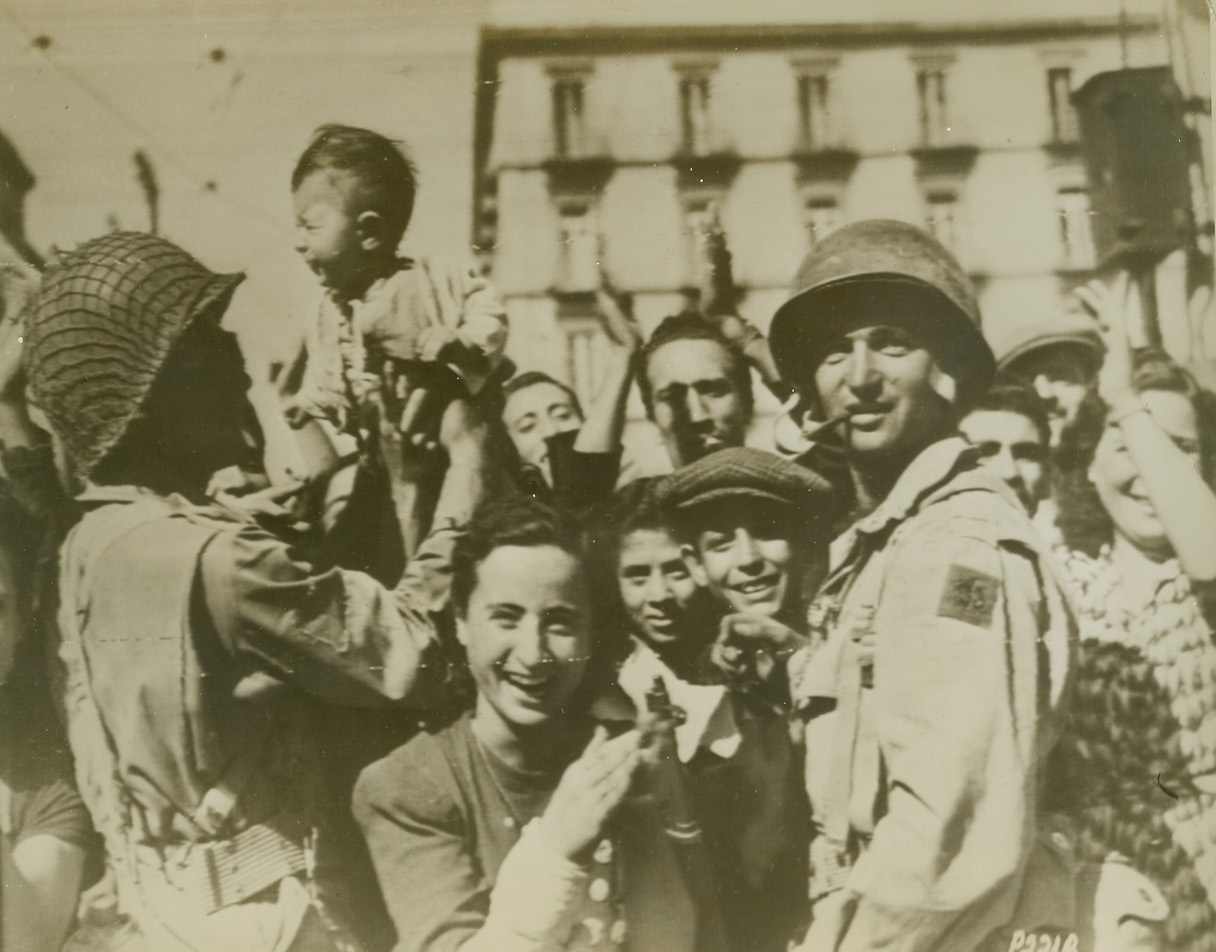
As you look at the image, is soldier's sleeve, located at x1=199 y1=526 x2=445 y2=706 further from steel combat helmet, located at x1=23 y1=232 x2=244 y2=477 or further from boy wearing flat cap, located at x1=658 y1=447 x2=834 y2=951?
boy wearing flat cap, located at x1=658 y1=447 x2=834 y2=951

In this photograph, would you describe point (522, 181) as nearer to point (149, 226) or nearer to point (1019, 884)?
point (149, 226)

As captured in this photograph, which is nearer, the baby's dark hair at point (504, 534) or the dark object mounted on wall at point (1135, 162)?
the baby's dark hair at point (504, 534)

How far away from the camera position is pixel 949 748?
436cm

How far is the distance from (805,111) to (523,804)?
8.85ft

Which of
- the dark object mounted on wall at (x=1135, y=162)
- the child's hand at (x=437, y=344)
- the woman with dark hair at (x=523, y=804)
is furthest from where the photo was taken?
the dark object mounted on wall at (x=1135, y=162)

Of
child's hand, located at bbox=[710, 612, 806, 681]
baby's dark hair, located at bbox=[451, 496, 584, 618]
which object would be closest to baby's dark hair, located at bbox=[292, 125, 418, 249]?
baby's dark hair, located at bbox=[451, 496, 584, 618]

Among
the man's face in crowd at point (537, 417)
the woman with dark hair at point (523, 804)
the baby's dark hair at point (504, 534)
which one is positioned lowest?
the woman with dark hair at point (523, 804)

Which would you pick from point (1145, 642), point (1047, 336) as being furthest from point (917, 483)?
point (1145, 642)

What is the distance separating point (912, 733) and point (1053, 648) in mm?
622

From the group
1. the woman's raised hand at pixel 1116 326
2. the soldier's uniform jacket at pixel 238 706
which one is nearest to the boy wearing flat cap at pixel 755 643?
the soldier's uniform jacket at pixel 238 706

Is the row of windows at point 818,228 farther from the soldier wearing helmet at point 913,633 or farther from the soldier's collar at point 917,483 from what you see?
the soldier's collar at point 917,483

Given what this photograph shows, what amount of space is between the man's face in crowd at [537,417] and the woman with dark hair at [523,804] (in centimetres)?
32

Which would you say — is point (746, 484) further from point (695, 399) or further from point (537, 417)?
point (537, 417)

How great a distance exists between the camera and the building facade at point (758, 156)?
4613 millimetres
